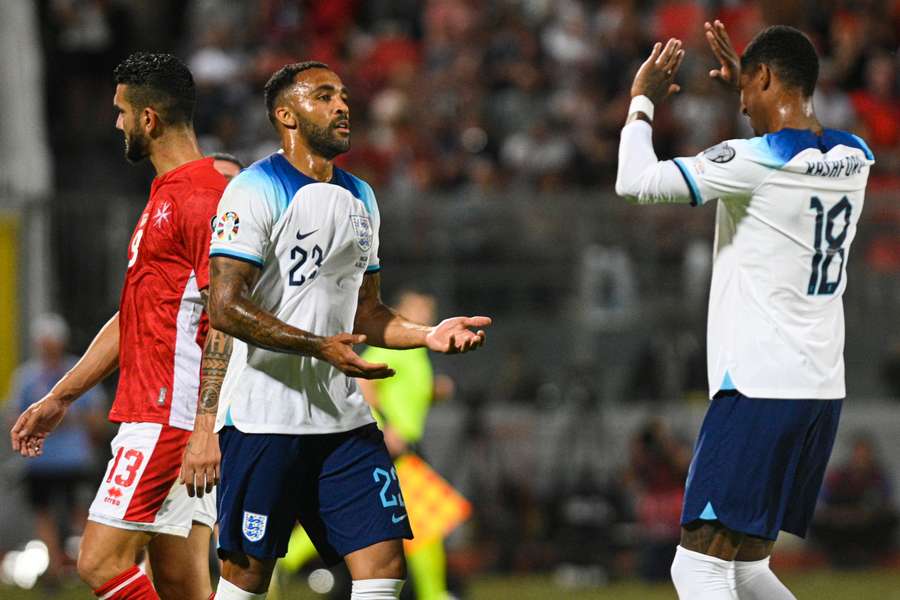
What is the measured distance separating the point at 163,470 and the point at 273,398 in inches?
28.8

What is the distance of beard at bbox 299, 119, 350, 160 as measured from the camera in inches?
232

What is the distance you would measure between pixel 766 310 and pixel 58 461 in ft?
28.8

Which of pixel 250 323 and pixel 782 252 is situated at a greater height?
pixel 782 252

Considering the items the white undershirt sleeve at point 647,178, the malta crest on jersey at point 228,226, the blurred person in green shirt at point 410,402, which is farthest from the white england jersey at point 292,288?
the blurred person in green shirt at point 410,402

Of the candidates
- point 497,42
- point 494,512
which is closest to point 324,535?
point 494,512

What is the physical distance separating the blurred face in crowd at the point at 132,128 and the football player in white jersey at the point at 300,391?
2.63 ft

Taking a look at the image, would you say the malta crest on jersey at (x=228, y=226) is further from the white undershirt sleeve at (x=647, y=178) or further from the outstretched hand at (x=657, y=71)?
the outstretched hand at (x=657, y=71)

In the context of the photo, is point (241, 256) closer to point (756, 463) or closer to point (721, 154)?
point (721, 154)

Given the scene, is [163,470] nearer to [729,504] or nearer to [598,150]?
[729,504]

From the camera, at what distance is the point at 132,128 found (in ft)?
21.2

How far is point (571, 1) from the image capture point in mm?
18312

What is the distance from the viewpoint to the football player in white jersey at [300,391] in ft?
18.9

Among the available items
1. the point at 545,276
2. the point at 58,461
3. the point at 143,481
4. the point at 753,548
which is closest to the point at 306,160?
the point at 143,481

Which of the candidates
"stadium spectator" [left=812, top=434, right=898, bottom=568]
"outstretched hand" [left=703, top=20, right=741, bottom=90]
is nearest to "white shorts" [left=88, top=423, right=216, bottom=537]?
"outstretched hand" [left=703, top=20, right=741, bottom=90]
